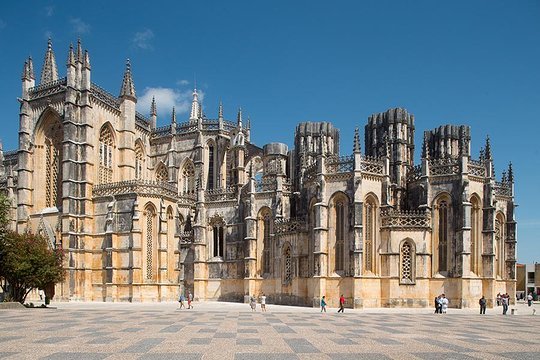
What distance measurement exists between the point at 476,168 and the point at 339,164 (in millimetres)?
11099

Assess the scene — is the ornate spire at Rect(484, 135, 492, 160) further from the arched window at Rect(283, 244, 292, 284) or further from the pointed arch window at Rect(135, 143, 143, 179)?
the pointed arch window at Rect(135, 143, 143, 179)

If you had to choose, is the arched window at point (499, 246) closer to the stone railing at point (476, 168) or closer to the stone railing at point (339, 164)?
the stone railing at point (476, 168)

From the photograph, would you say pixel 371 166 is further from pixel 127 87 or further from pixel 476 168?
pixel 127 87

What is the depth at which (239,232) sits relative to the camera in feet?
184

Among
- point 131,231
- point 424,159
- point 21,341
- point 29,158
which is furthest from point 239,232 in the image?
point 21,341

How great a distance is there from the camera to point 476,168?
151 ft

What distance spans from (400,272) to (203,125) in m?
32.9

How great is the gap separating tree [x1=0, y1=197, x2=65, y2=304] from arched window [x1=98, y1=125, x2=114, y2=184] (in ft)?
52.4

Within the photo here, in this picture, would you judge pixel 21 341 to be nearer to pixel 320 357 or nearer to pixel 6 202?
pixel 320 357

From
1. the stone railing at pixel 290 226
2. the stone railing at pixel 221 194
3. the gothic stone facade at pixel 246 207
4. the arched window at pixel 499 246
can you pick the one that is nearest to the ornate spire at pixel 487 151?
the gothic stone facade at pixel 246 207

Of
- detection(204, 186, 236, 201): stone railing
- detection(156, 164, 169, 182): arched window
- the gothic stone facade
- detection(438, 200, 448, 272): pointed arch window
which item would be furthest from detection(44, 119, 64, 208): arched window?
detection(438, 200, 448, 272): pointed arch window

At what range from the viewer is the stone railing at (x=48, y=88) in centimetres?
5788

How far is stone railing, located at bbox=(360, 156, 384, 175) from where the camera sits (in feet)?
147

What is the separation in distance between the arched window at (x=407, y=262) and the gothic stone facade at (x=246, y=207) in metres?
0.09
